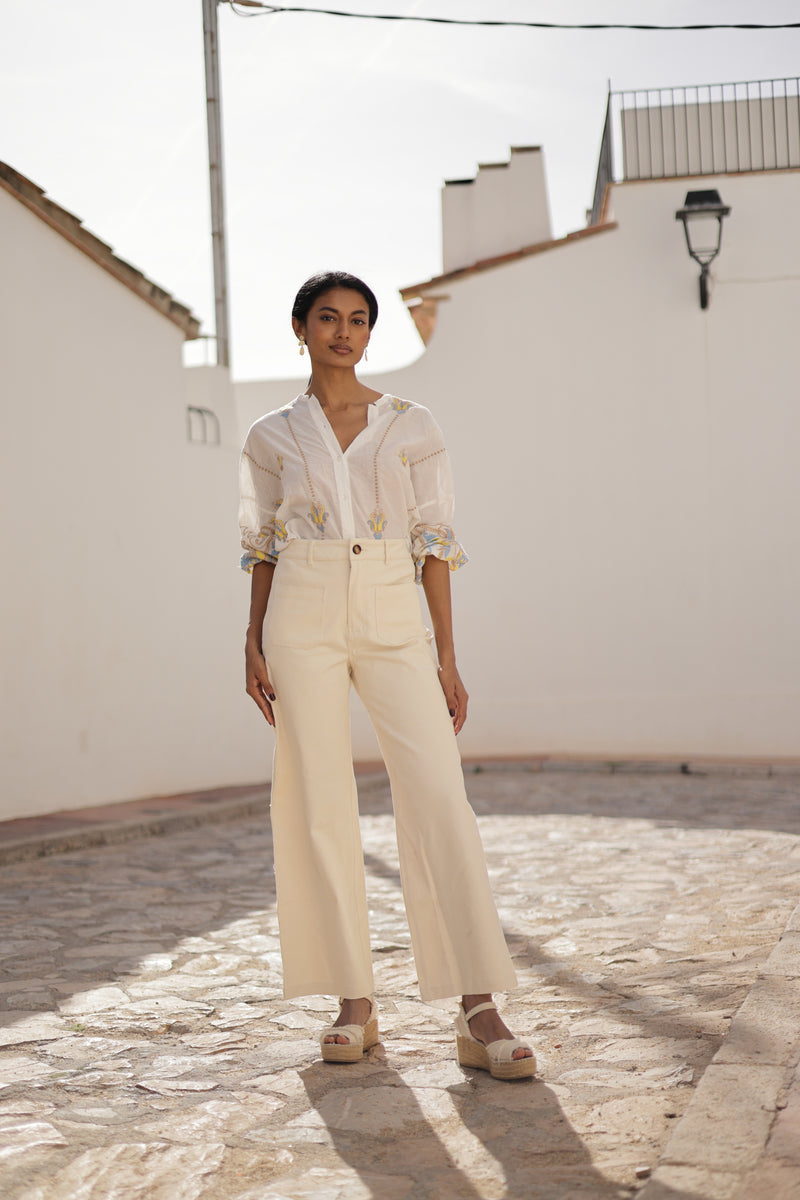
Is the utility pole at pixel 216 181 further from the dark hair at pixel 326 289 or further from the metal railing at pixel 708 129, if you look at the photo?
the dark hair at pixel 326 289

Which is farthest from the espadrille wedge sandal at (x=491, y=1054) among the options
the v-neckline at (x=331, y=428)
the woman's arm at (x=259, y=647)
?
the v-neckline at (x=331, y=428)

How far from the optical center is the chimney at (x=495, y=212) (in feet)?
42.7

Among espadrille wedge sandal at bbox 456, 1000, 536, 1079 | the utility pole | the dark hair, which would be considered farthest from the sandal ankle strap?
the utility pole

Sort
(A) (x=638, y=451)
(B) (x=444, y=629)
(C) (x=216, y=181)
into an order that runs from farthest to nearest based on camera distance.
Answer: (A) (x=638, y=451)
(C) (x=216, y=181)
(B) (x=444, y=629)

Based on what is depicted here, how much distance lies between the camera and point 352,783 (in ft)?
10.1

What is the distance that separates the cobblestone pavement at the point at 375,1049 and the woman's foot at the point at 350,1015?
0.08 meters

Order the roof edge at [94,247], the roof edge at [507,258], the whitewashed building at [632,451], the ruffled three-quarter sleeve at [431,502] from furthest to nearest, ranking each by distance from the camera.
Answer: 1. the roof edge at [507,258]
2. the whitewashed building at [632,451]
3. the roof edge at [94,247]
4. the ruffled three-quarter sleeve at [431,502]

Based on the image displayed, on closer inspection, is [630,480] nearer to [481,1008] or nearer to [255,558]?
[255,558]

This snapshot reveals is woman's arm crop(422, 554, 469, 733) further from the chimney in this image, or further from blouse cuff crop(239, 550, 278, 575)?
the chimney

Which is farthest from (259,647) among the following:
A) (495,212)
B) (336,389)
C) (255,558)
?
(495,212)

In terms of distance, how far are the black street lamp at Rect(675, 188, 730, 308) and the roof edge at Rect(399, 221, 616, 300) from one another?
752mm

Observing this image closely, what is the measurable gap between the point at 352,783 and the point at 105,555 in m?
6.13

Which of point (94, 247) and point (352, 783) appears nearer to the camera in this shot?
point (352, 783)

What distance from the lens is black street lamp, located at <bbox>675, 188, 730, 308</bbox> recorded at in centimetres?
1134
